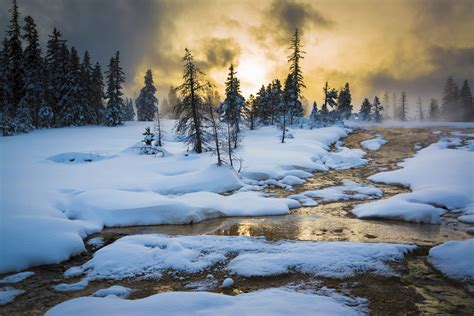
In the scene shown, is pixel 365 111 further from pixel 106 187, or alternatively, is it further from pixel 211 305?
pixel 211 305

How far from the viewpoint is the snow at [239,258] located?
8.45 metres

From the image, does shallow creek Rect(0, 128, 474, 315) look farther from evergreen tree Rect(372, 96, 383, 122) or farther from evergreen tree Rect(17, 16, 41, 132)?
evergreen tree Rect(372, 96, 383, 122)

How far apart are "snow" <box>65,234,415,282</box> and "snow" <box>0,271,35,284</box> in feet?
3.45

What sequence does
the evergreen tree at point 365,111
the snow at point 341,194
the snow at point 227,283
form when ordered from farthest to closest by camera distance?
the evergreen tree at point 365,111
the snow at point 341,194
the snow at point 227,283

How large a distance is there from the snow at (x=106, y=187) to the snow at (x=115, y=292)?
3.15 m

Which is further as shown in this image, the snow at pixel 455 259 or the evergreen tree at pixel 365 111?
the evergreen tree at pixel 365 111

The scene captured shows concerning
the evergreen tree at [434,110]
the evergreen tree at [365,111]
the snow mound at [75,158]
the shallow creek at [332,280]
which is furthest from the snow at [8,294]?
the evergreen tree at [434,110]

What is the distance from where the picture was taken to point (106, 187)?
1722cm

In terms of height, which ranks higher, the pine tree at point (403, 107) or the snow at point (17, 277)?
the pine tree at point (403, 107)

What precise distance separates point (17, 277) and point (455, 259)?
12.8 metres

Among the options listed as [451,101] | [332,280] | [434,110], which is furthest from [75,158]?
[434,110]

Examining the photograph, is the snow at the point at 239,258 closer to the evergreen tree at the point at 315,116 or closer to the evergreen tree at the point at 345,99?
the evergreen tree at the point at 315,116

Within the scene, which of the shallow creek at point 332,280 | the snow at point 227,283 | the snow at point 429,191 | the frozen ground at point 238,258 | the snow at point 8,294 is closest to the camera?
the shallow creek at point 332,280

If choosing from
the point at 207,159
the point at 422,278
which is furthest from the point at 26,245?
the point at 207,159
